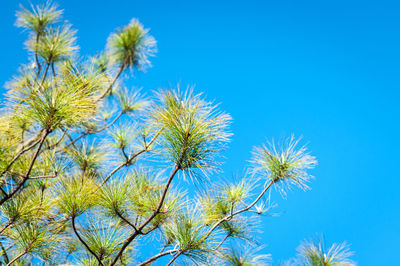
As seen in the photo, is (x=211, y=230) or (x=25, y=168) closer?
(x=211, y=230)

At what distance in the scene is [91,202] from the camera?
1251 millimetres

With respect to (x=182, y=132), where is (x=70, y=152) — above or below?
above

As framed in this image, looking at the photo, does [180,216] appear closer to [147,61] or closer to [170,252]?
[170,252]

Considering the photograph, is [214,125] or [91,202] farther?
[91,202]

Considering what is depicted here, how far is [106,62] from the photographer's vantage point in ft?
9.72

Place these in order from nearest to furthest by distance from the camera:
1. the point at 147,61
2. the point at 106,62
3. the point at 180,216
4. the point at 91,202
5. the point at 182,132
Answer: the point at 182,132
the point at 91,202
the point at 180,216
the point at 147,61
the point at 106,62

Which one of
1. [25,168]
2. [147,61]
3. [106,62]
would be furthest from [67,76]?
Answer: [106,62]

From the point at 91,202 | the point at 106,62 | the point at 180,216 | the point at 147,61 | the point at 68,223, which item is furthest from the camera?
the point at 106,62

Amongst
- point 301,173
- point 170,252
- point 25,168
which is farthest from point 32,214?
point 301,173

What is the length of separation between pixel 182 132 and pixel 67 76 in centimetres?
68

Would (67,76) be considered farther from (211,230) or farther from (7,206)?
(211,230)

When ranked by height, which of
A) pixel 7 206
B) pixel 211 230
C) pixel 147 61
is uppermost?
pixel 147 61

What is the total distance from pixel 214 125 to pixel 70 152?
3.73 ft

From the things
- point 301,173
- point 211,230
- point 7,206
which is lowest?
point 7,206
